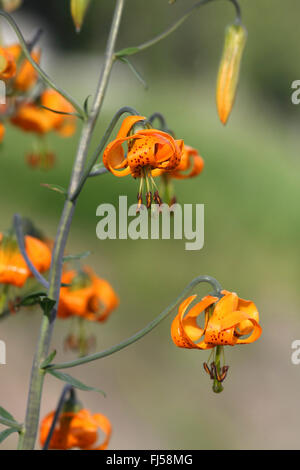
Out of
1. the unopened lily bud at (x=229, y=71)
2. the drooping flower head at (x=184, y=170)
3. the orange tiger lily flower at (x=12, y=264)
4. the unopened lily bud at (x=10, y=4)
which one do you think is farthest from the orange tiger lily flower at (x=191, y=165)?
the unopened lily bud at (x=10, y=4)

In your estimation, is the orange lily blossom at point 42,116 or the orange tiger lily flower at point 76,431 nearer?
the orange tiger lily flower at point 76,431

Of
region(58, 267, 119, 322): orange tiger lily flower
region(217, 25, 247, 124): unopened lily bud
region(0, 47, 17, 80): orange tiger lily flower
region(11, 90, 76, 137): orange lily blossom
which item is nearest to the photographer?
region(0, 47, 17, 80): orange tiger lily flower

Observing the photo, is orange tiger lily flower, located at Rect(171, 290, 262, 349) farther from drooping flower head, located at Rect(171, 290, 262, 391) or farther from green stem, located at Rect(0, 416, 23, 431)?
green stem, located at Rect(0, 416, 23, 431)

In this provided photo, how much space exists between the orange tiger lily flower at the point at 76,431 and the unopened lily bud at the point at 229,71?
2.12ft

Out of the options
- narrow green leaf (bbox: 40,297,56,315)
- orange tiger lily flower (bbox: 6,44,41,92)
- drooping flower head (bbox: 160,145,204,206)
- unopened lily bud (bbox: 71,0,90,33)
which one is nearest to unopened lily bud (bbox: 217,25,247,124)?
drooping flower head (bbox: 160,145,204,206)

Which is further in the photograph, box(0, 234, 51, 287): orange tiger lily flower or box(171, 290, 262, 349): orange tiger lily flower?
box(0, 234, 51, 287): orange tiger lily flower

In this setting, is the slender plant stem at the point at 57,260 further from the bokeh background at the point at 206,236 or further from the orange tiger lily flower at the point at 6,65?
the bokeh background at the point at 206,236

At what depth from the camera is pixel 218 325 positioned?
101cm

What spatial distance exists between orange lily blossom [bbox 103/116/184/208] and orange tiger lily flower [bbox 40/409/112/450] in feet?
1.82

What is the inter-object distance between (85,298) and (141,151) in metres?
0.71

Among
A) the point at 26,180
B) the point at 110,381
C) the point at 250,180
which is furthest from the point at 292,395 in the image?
the point at 250,180

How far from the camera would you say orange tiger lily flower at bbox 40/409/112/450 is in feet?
4.41

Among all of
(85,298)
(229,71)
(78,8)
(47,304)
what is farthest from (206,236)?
(47,304)

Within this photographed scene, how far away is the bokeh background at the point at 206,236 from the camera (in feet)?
12.3
